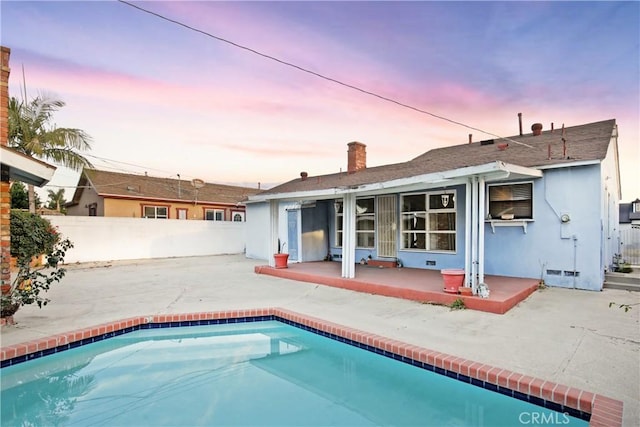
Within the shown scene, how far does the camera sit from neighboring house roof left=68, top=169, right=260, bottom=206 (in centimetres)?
2142

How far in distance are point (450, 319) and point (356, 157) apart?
10.5 m

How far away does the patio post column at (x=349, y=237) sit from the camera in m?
9.57

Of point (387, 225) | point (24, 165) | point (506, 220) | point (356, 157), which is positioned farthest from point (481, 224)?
point (356, 157)

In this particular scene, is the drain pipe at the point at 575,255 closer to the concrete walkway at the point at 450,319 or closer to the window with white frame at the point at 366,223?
the concrete walkway at the point at 450,319

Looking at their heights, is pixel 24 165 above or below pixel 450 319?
above

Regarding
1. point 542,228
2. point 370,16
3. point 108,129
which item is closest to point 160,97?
point 108,129

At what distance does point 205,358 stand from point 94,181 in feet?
68.7

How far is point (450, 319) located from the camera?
6.14 metres

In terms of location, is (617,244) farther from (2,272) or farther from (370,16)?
(2,272)

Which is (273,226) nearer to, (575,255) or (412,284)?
(412,284)

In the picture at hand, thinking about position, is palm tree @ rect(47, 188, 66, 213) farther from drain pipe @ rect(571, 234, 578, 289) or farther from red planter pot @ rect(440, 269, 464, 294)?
drain pipe @ rect(571, 234, 578, 289)

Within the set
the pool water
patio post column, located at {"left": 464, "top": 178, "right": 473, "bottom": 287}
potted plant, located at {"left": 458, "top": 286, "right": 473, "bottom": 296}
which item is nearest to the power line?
patio post column, located at {"left": 464, "top": 178, "right": 473, "bottom": 287}

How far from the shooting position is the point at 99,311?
693 centimetres

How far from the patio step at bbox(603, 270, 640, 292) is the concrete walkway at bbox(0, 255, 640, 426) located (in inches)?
12.2
